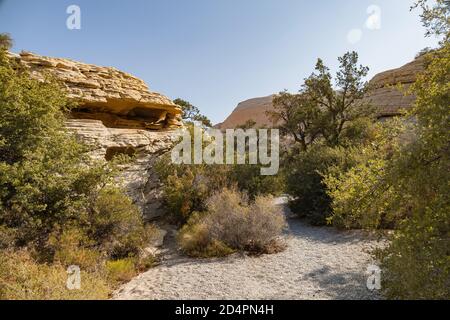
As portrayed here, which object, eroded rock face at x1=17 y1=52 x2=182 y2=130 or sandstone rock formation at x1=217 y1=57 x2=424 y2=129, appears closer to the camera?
eroded rock face at x1=17 y1=52 x2=182 y2=130

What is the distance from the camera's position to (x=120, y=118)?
46.4 ft

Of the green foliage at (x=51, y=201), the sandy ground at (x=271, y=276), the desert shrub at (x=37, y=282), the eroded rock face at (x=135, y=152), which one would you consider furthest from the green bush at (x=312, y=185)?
the desert shrub at (x=37, y=282)

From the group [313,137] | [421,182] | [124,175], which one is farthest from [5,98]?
[313,137]

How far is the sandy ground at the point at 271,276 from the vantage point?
18.4 feet

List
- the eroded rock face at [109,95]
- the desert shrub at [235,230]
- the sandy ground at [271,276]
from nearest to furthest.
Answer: the sandy ground at [271,276] → the desert shrub at [235,230] → the eroded rock face at [109,95]

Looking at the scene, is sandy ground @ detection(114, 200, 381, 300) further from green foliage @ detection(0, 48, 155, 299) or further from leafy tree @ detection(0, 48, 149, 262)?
leafy tree @ detection(0, 48, 149, 262)

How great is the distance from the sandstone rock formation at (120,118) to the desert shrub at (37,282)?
17.1 ft

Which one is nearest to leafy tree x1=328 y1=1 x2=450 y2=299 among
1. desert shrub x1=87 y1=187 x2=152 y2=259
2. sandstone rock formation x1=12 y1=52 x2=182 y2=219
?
desert shrub x1=87 y1=187 x2=152 y2=259

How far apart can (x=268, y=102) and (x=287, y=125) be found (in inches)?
Answer: 1414

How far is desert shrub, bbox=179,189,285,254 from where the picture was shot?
836 cm

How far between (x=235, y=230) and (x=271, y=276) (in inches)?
83.4

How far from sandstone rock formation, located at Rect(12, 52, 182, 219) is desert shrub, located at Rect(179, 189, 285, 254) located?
381 centimetres

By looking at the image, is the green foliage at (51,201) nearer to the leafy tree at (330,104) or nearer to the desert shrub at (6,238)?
the desert shrub at (6,238)

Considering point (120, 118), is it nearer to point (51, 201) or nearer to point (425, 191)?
point (51, 201)
